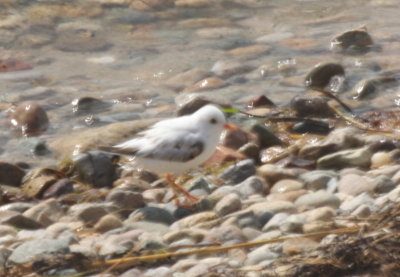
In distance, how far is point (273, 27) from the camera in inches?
417

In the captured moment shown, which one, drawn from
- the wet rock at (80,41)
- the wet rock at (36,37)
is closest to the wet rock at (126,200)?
the wet rock at (80,41)

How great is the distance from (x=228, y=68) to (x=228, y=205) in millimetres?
4004

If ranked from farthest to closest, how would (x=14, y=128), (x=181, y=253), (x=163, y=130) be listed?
(x=14, y=128), (x=163, y=130), (x=181, y=253)

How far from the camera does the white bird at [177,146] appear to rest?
19.7 ft

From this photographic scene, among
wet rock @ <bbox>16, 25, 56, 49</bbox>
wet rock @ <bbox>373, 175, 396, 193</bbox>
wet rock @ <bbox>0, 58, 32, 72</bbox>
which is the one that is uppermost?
wet rock @ <bbox>373, 175, 396, 193</bbox>

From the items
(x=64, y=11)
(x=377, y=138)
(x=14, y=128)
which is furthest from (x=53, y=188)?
(x=64, y=11)

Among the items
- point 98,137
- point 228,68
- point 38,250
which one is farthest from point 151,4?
point 38,250

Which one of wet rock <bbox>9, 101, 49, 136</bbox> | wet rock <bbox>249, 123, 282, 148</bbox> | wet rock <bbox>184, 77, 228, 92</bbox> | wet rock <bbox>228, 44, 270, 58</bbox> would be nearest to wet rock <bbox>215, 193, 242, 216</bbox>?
wet rock <bbox>249, 123, 282, 148</bbox>

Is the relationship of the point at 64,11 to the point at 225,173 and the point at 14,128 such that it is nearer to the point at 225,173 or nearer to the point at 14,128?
the point at 14,128

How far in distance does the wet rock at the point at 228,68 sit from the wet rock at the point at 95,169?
257 centimetres

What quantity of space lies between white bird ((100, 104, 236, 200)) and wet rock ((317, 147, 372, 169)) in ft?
2.32

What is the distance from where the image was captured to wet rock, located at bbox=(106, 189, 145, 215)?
229 inches

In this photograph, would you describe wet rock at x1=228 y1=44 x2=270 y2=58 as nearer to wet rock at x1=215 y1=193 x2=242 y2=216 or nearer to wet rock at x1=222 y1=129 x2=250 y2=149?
wet rock at x1=222 y1=129 x2=250 y2=149

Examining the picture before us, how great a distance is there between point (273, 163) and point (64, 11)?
18.2 ft
